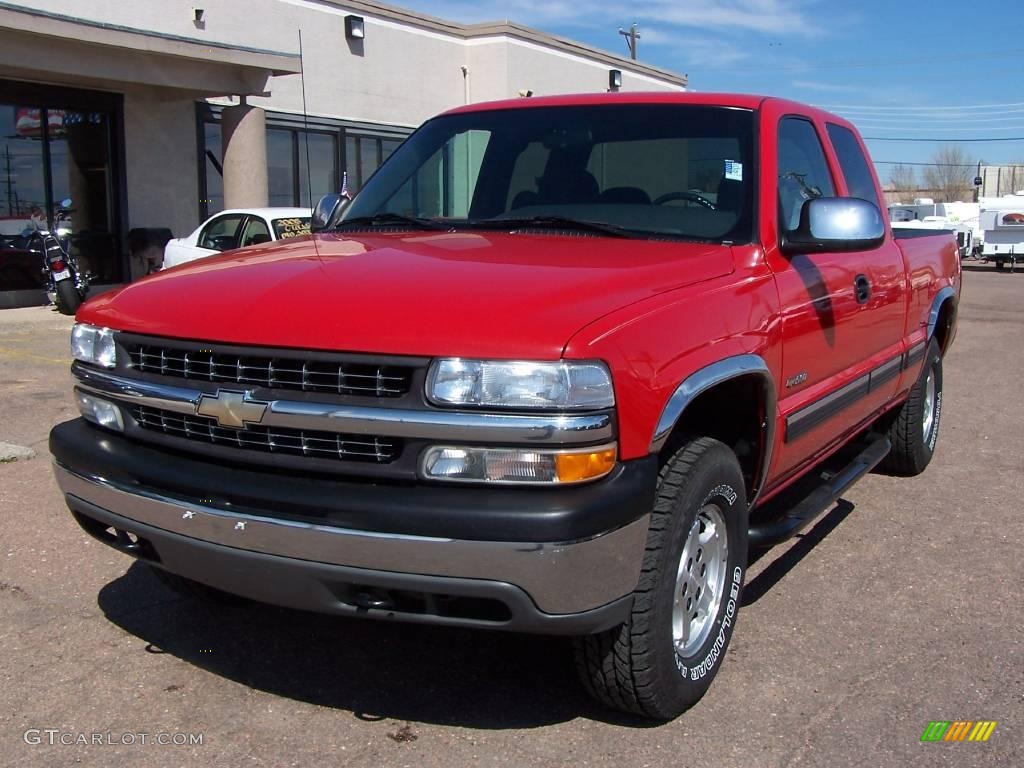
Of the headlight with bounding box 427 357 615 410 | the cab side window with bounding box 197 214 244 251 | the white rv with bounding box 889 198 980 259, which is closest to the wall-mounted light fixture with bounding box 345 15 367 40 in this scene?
the cab side window with bounding box 197 214 244 251

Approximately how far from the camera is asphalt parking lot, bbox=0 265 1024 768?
10.1ft

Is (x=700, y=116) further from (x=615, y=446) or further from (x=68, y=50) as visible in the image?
(x=68, y=50)

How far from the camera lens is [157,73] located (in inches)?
584

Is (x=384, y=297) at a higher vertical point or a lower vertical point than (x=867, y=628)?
higher

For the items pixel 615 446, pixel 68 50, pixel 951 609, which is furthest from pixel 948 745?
pixel 68 50

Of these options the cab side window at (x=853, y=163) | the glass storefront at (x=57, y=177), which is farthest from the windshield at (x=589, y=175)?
the glass storefront at (x=57, y=177)

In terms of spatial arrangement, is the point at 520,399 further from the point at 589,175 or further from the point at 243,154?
the point at 243,154

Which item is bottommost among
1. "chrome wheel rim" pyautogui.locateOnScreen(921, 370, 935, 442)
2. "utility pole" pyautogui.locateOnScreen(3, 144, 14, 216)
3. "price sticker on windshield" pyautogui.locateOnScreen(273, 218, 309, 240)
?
"chrome wheel rim" pyautogui.locateOnScreen(921, 370, 935, 442)

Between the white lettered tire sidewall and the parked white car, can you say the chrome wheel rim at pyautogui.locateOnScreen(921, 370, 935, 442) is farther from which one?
the parked white car

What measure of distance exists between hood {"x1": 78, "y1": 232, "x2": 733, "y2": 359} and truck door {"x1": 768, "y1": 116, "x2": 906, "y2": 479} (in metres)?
0.47

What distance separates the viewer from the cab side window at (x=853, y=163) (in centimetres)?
499

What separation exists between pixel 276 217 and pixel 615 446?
32.0ft

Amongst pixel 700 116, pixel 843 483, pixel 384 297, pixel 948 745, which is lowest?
pixel 948 745

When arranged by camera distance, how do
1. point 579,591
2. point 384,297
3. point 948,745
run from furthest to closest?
point 948,745
point 384,297
point 579,591
